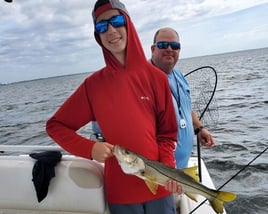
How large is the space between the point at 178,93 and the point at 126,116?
123 cm

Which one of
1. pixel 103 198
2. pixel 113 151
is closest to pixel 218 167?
pixel 103 198

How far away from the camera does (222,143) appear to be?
9.69 m

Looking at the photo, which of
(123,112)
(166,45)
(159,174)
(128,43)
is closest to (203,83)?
(166,45)

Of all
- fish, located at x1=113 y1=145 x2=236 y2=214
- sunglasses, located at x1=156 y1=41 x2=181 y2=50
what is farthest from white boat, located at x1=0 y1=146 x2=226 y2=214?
sunglasses, located at x1=156 y1=41 x2=181 y2=50

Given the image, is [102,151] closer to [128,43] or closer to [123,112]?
[123,112]

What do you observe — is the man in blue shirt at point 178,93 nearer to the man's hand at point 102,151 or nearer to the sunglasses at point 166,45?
the sunglasses at point 166,45

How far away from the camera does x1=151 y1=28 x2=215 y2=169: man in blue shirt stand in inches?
138

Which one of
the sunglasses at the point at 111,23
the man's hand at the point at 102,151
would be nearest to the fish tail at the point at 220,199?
the man's hand at the point at 102,151

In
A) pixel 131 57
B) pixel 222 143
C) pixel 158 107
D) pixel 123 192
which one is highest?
pixel 131 57

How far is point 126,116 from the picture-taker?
8.16 ft

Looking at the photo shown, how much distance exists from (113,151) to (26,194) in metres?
1.12

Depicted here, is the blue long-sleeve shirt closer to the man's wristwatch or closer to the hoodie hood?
the man's wristwatch

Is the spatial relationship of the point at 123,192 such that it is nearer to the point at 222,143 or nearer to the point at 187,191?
the point at 187,191

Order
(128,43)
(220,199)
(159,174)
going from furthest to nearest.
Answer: (128,43), (220,199), (159,174)
